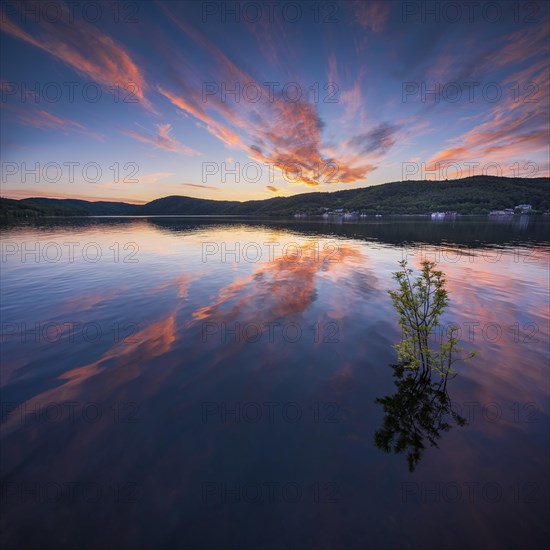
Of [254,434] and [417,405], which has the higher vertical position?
[417,405]

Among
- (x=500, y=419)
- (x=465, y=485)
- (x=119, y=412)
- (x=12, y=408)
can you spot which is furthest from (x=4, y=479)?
(x=500, y=419)

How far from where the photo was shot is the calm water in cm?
470

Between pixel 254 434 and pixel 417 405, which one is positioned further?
pixel 417 405

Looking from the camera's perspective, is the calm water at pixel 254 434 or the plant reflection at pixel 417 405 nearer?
the calm water at pixel 254 434

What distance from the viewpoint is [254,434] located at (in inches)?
261

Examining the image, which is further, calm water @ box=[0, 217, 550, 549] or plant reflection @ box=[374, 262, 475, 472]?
plant reflection @ box=[374, 262, 475, 472]

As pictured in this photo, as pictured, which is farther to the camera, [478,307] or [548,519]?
[478,307]

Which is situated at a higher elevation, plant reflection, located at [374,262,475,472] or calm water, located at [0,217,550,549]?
plant reflection, located at [374,262,475,472]

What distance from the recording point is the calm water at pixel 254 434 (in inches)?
185

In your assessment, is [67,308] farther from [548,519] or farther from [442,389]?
[548,519]

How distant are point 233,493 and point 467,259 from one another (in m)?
36.2

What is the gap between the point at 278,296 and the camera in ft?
58.0

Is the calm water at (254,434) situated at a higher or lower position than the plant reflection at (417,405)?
lower

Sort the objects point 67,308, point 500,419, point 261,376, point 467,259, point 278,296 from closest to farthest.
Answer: point 500,419, point 261,376, point 67,308, point 278,296, point 467,259
